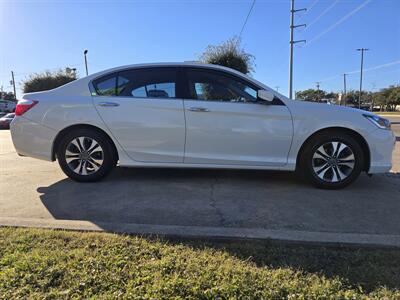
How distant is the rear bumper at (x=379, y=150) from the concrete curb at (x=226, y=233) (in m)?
1.74

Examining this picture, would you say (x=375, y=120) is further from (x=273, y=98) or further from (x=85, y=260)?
(x=85, y=260)

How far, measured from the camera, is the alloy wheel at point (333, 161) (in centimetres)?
456

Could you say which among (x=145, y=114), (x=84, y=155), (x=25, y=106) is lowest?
(x=84, y=155)

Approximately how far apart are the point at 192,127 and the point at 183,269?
2417 millimetres

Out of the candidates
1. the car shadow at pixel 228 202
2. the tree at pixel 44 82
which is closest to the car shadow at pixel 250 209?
the car shadow at pixel 228 202

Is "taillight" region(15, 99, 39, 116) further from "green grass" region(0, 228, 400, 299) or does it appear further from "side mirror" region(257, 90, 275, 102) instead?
"side mirror" region(257, 90, 275, 102)

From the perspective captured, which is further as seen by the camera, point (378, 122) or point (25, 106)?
point (25, 106)

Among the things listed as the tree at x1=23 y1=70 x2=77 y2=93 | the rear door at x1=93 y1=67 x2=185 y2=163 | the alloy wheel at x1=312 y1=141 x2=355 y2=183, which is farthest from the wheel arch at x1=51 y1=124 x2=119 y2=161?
the tree at x1=23 y1=70 x2=77 y2=93

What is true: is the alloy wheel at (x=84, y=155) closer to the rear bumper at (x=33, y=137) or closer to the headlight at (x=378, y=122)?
the rear bumper at (x=33, y=137)

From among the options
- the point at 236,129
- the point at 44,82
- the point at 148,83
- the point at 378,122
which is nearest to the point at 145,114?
the point at 148,83

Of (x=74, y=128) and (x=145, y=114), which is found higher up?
(x=145, y=114)

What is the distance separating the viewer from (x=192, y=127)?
4617 millimetres

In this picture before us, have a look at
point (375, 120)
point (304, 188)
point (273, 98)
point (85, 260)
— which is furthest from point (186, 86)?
point (85, 260)

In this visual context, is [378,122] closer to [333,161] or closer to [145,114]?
[333,161]
